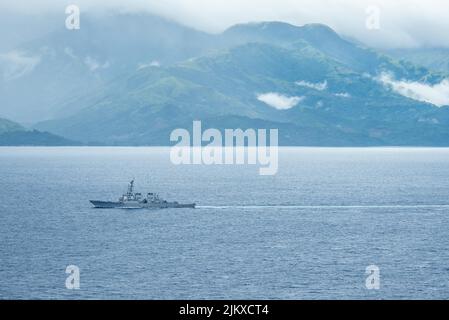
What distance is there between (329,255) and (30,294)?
55339mm

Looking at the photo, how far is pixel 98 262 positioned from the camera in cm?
13575

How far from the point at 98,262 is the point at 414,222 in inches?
3355

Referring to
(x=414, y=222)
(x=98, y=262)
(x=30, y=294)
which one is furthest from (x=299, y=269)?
(x=414, y=222)
